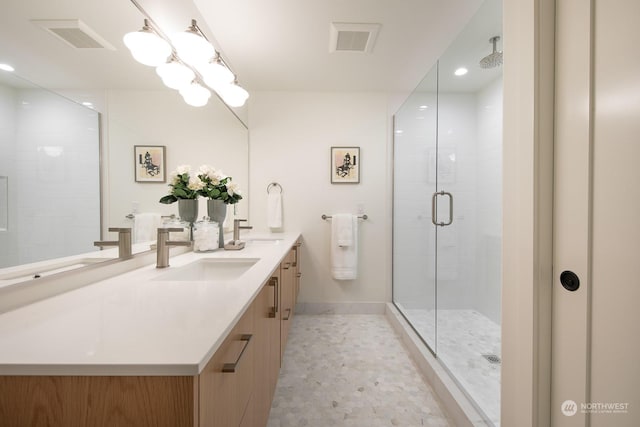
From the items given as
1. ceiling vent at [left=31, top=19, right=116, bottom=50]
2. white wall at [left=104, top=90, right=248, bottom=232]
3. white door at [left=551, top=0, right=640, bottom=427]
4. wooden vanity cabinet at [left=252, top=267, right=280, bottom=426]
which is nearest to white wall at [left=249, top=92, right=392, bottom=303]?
white wall at [left=104, top=90, right=248, bottom=232]

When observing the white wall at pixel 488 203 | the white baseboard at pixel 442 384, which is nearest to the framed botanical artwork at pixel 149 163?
the white baseboard at pixel 442 384

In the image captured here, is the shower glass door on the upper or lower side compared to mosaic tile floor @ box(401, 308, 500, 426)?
upper

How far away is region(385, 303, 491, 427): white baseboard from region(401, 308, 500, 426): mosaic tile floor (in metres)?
0.04

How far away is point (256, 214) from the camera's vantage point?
8.82 feet

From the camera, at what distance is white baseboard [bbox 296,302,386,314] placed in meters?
2.65

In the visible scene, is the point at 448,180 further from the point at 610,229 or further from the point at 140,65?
the point at 140,65

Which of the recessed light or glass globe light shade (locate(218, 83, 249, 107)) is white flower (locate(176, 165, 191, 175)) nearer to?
glass globe light shade (locate(218, 83, 249, 107))

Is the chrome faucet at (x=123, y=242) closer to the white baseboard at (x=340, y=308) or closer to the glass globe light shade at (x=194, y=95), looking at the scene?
the glass globe light shade at (x=194, y=95)

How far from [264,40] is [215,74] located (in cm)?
50

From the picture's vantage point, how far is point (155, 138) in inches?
52.1

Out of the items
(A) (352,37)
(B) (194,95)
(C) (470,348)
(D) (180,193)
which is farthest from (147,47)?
(C) (470,348)

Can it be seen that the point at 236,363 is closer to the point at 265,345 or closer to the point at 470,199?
the point at 265,345

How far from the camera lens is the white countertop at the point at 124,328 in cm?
42

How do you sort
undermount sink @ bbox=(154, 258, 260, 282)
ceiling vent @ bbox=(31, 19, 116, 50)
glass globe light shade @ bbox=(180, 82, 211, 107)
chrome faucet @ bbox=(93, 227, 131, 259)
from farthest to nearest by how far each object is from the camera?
glass globe light shade @ bbox=(180, 82, 211, 107), undermount sink @ bbox=(154, 258, 260, 282), chrome faucet @ bbox=(93, 227, 131, 259), ceiling vent @ bbox=(31, 19, 116, 50)
